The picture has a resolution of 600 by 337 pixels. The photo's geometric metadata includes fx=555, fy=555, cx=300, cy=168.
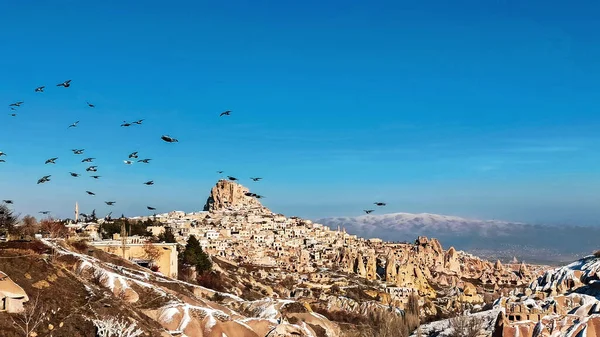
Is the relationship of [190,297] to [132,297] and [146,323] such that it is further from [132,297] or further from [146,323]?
[146,323]

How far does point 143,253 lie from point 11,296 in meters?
40.2

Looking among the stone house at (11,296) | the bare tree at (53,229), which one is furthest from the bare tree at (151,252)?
the stone house at (11,296)

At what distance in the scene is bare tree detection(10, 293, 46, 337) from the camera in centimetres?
2958

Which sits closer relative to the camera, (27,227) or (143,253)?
(27,227)

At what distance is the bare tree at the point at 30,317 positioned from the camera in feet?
97.0

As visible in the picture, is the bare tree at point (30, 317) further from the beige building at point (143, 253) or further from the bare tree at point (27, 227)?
the beige building at point (143, 253)

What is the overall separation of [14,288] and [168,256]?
3999cm

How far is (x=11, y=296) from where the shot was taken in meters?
32.3

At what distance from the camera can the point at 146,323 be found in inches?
1532

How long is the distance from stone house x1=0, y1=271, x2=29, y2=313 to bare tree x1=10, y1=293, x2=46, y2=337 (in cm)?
40

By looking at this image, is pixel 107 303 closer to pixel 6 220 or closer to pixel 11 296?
pixel 11 296

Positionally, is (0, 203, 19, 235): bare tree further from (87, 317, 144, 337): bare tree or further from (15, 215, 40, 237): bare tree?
(87, 317, 144, 337): bare tree

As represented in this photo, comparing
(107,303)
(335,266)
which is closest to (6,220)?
(107,303)

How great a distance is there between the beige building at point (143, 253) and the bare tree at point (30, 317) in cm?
3684
